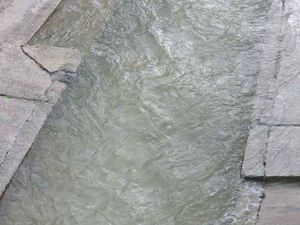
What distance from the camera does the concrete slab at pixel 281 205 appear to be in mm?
3090

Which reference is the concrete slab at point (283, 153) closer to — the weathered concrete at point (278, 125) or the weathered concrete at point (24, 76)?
the weathered concrete at point (278, 125)

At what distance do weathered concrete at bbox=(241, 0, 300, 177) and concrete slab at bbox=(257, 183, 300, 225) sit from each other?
95 millimetres

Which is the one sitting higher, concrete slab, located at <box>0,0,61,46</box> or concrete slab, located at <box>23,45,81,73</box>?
concrete slab, located at <box>0,0,61,46</box>

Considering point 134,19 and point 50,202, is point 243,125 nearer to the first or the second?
point 50,202

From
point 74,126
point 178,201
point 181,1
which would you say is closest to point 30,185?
point 74,126

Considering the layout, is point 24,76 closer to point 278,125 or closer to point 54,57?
point 54,57

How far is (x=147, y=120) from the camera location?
403 centimetres

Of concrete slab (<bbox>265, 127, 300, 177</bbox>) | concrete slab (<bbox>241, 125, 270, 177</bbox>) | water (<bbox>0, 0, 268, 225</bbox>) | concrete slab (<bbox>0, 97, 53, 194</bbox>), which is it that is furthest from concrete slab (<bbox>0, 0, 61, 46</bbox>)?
concrete slab (<bbox>265, 127, 300, 177</bbox>)

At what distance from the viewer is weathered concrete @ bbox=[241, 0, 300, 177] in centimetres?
344

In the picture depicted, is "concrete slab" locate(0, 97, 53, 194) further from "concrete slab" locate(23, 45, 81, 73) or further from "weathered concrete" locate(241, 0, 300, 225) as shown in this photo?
"weathered concrete" locate(241, 0, 300, 225)

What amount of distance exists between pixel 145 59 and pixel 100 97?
629 mm

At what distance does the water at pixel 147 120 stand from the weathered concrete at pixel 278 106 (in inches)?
4.3

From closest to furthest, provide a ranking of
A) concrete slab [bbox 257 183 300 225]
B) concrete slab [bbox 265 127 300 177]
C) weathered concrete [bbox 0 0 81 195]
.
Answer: concrete slab [bbox 257 183 300 225]
concrete slab [bbox 265 127 300 177]
weathered concrete [bbox 0 0 81 195]

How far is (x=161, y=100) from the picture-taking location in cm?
420
